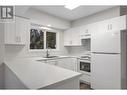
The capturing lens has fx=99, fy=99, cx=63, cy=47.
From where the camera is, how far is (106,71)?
7.30 ft

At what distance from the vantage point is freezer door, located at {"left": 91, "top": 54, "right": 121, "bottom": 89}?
204 centimetres

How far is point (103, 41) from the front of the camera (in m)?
2.33

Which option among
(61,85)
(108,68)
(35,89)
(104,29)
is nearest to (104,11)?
(104,29)

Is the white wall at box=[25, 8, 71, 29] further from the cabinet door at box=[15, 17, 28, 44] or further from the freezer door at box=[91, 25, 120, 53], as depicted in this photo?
the freezer door at box=[91, 25, 120, 53]

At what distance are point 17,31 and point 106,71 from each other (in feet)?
7.68

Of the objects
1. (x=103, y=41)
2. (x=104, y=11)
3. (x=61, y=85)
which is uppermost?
(x=104, y=11)

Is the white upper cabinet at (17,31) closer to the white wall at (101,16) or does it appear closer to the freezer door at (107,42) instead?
the freezer door at (107,42)

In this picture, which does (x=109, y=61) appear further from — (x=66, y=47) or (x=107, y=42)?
(x=66, y=47)

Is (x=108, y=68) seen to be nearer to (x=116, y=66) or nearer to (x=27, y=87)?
(x=116, y=66)

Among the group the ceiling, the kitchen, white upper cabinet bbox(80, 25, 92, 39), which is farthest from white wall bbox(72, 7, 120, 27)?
white upper cabinet bbox(80, 25, 92, 39)

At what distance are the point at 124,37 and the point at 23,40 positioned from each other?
2.43 metres

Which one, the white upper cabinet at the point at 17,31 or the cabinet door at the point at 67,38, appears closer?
the white upper cabinet at the point at 17,31

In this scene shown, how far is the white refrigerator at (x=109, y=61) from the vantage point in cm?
203

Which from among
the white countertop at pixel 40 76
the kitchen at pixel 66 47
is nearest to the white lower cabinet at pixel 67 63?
the kitchen at pixel 66 47
